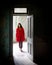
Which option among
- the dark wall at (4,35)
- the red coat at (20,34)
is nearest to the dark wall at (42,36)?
the dark wall at (4,35)

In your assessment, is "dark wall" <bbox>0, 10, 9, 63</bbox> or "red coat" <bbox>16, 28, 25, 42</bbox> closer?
"dark wall" <bbox>0, 10, 9, 63</bbox>

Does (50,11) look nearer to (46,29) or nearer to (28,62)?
(46,29)

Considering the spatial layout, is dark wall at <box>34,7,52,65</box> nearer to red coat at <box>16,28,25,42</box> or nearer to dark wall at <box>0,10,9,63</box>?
dark wall at <box>0,10,9,63</box>

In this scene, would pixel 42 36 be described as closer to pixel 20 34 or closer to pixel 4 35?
pixel 4 35

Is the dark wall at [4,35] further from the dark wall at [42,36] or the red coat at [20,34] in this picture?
the red coat at [20,34]

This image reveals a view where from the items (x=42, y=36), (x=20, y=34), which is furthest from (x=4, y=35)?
(x=20, y=34)

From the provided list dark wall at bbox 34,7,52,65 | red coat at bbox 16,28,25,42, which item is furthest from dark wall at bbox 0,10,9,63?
red coat at bbox 16,28,25,42

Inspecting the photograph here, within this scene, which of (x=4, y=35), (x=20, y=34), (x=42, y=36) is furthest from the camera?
(x=20, y=34)

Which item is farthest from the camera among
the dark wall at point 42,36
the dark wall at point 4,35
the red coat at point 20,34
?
the red coat at point 20,34

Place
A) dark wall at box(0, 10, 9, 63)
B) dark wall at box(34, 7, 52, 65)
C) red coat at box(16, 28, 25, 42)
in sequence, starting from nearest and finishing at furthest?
dark wall at box(0, 10, 9, 63) < dark wall at box(34, 7, 52, 65) < red coat at box(16, 28, 25, 42)

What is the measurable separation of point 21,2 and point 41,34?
1.37 meters

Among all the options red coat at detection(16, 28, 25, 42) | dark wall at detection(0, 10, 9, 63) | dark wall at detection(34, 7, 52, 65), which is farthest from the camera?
red coat at detection(16, 28, 25, 42)

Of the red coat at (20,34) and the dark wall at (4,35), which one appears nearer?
the dark wall at (4,35)

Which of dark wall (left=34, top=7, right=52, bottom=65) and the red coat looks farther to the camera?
the red coat
